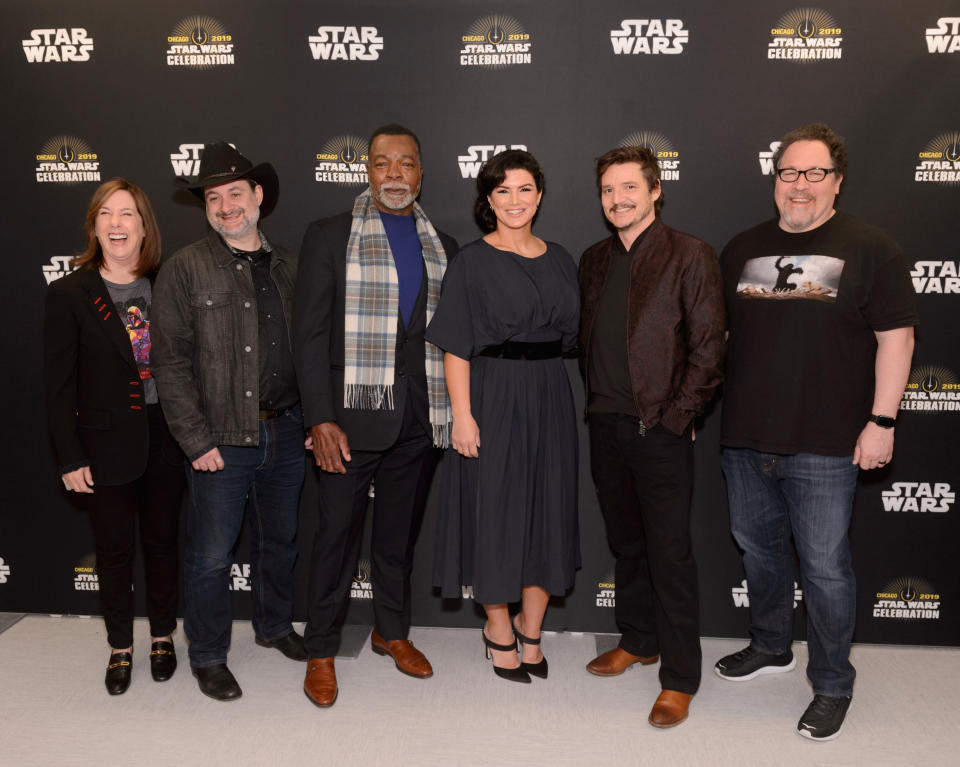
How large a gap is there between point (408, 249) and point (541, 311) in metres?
0.58

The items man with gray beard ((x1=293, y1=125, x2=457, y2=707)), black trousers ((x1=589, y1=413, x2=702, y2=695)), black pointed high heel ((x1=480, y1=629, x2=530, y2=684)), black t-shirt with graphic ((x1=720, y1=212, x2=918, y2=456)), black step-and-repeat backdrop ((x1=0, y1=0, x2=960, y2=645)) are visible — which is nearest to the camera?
black t-shirt with graphic ((x1=720, y1=212, x2=918, y2=456))

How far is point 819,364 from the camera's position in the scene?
99.3 inches

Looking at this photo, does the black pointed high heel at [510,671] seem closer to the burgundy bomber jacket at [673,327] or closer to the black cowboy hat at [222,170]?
the burgundy bomber jacket at [673,327]

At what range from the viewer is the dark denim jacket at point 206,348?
2625 millimetres

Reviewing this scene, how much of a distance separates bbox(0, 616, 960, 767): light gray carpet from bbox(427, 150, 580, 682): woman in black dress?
0.43 metres

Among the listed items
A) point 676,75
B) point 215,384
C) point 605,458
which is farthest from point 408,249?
point 676,75

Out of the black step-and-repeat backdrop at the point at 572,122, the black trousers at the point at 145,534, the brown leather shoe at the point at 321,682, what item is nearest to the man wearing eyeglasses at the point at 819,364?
the black step-and-repeat backdrop at the point at 572,122

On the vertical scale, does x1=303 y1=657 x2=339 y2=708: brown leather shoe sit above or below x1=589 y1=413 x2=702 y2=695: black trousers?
below

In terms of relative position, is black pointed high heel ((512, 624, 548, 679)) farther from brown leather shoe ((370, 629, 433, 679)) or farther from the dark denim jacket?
the dark denim jacket

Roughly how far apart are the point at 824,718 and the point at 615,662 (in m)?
0.77

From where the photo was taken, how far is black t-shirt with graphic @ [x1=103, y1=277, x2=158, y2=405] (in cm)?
273

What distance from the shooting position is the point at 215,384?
8.79ft

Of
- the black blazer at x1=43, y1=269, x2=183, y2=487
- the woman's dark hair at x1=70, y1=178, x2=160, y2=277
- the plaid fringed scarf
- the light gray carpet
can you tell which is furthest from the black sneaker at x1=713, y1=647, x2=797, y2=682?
the woman's dark hair at x1=70, y1=178, x2=160, y2=277

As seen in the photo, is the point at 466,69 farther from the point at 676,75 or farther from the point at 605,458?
the point at 605,458
